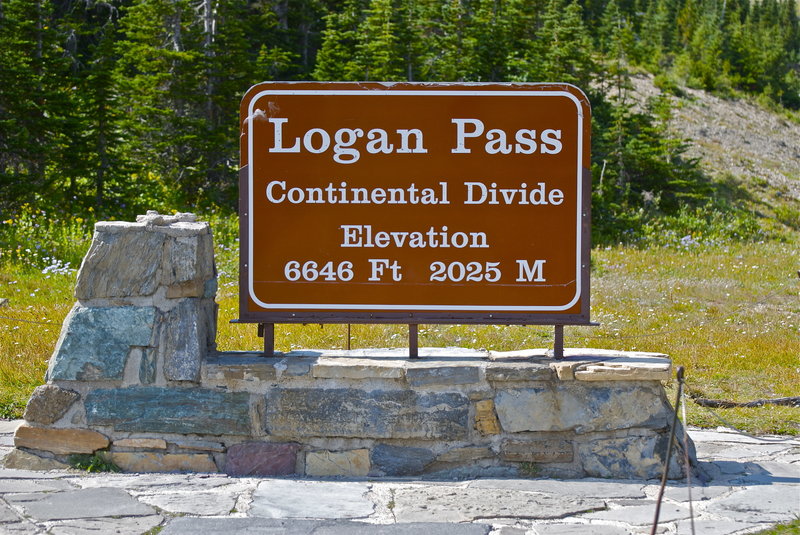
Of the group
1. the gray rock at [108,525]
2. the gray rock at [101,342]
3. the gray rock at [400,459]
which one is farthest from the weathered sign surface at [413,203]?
the gray rock at [108,525]

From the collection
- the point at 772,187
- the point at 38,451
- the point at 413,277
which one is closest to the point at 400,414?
the point at 413,277

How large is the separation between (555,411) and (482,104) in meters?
1.91

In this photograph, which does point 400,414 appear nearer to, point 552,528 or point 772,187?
point 552,528

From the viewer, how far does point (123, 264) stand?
5258mm

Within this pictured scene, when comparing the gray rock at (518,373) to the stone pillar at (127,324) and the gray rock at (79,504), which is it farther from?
the gray rock at (79,504)

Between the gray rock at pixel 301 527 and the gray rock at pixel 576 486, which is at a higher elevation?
the gray rock at pixel 301 527

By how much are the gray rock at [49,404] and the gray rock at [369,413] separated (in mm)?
1191

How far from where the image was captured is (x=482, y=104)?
17.9 feet

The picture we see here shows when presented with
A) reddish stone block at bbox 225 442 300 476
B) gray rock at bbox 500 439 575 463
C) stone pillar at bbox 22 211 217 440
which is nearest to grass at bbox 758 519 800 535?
gray rock at bbox 500 439 575 463

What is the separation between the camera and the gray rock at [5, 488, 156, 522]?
4367 mm

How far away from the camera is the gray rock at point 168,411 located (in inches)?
206

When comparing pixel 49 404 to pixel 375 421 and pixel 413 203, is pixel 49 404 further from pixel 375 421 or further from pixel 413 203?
pixel 413 203

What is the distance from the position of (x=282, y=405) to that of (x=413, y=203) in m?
1.46

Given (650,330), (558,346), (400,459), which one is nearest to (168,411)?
(400,459)
